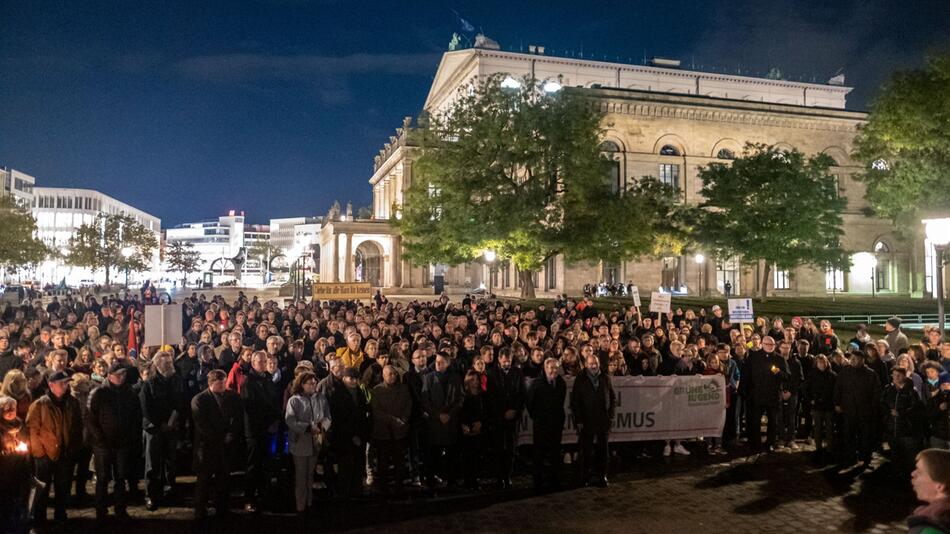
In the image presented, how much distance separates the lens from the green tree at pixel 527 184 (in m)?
31.5

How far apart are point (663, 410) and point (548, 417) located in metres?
2.91

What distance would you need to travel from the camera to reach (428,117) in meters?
34.9

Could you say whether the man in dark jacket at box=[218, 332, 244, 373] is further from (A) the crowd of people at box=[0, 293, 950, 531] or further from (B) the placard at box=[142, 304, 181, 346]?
(B) the placard at box=[142, 304, 181, 346]

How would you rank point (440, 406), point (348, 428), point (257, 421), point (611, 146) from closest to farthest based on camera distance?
point (257, 421) → point (348, 428) → point (440, 406) → point (611, 146)

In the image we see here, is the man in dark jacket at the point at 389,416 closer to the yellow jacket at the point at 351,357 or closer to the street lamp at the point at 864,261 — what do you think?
the yellow jacket at the point at 351,357

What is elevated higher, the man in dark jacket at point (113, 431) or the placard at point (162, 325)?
the placard at point (162, 325)

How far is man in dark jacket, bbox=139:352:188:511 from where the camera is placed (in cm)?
836

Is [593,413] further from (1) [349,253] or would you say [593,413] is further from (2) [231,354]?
(1) [349,253]

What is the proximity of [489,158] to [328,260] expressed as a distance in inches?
1558

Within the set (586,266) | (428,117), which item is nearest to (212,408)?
(428,117)

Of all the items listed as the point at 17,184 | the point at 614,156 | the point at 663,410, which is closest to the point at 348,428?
the point at 663,410

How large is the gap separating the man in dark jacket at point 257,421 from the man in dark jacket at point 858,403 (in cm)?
857

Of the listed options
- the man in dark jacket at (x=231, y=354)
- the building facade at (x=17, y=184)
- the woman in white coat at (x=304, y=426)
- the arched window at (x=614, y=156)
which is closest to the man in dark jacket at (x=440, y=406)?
the woman in white coat at (x=304, y=426)

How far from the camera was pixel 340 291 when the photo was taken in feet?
86.7
